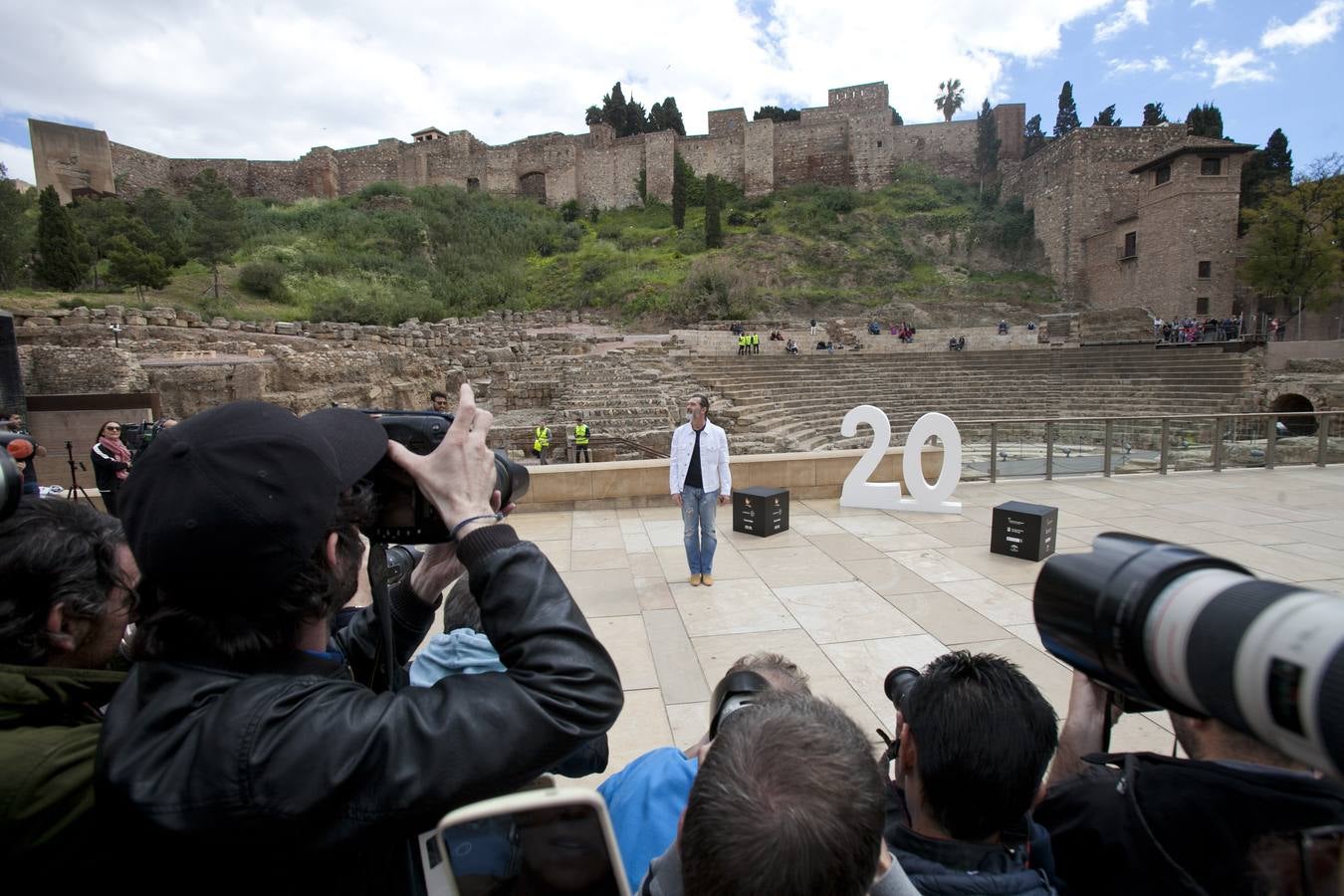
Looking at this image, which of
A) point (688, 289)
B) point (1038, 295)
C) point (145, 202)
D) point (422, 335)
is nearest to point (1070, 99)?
point (1038, 295)

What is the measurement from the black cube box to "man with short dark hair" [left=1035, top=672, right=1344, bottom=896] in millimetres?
4847

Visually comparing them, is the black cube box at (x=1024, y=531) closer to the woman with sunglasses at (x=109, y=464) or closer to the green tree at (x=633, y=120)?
the woman with sunglasses at (x=109, y=464)

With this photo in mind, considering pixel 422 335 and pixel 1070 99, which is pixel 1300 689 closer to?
pixel 422 335

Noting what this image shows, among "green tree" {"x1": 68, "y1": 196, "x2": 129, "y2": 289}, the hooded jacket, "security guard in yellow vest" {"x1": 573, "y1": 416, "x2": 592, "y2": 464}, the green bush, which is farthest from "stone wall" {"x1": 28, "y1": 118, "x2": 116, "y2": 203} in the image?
the hooded jacket

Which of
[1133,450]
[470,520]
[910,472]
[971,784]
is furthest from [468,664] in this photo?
[1133,450]

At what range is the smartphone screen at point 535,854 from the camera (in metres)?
0.83

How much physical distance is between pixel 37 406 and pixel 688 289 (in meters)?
27.5

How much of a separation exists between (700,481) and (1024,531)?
9.92 feet

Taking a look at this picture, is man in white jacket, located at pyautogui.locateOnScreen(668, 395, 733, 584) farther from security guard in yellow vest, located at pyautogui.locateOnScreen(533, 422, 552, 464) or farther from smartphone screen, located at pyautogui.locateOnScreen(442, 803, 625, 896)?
security guard in yellow vest, located at pyautogui.locateOnScreen(533, 422, 552, 464)

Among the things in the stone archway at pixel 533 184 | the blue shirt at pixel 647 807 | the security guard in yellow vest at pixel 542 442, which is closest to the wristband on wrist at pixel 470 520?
the blue shirt at pixel 647 807

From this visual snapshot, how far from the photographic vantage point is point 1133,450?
38.3ft

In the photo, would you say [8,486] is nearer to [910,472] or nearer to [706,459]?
[706,459]

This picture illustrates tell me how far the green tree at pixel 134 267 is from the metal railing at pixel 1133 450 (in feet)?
91.0

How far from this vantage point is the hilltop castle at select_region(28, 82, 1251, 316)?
39688mm
